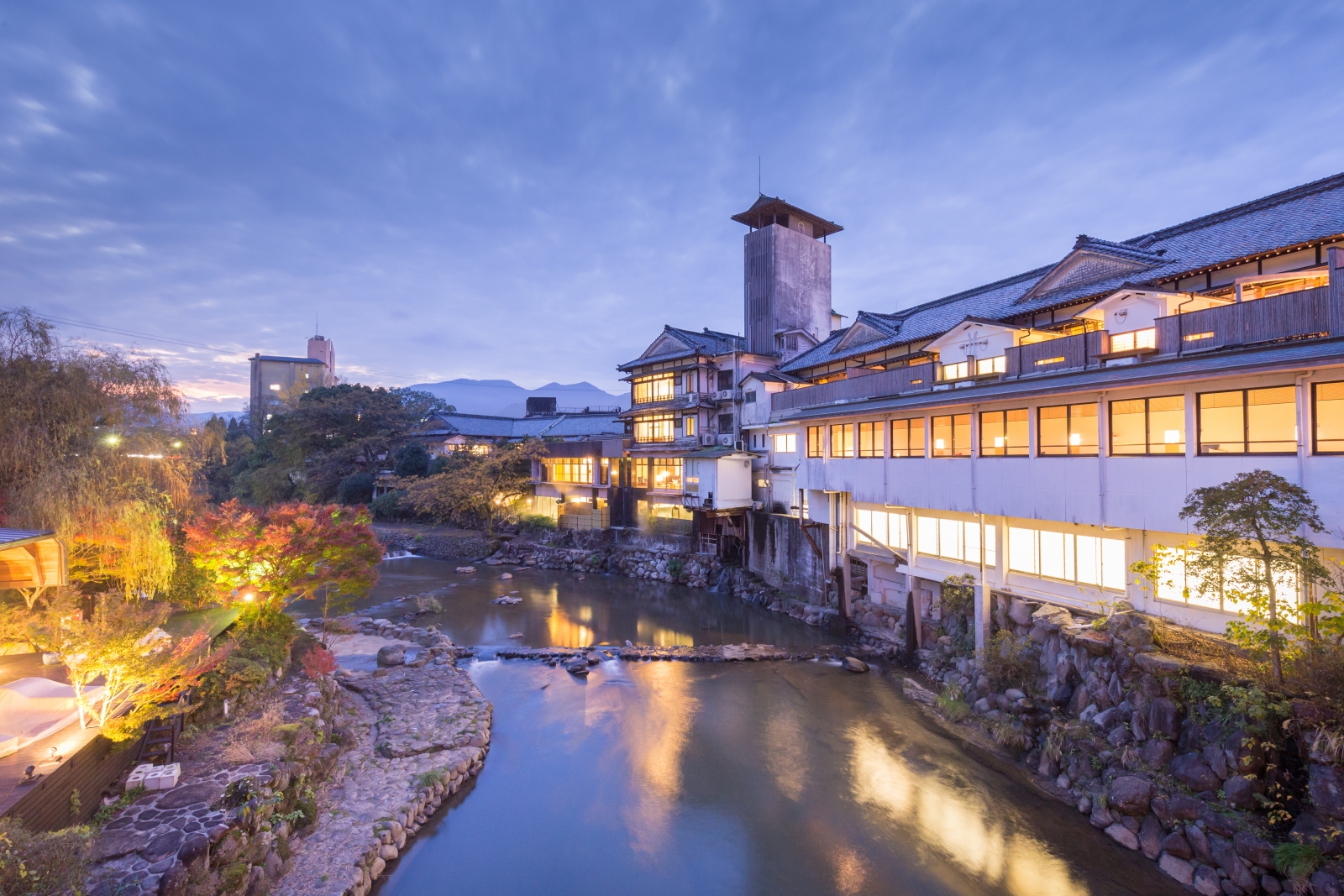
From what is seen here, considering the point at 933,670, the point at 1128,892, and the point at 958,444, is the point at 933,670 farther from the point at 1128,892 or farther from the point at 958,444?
the point at 1128,892

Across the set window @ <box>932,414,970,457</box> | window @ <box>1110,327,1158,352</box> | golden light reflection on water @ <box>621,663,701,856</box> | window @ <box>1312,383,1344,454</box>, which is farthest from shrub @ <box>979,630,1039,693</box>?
golden light reflection on water @ <box>621,663,701,856</box>

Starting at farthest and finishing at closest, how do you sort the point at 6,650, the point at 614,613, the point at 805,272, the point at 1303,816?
the point at 805,272 → the point at 614,613 → the point at 6,650 → the point at 1303,816

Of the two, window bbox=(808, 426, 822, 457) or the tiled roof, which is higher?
the tiled roof

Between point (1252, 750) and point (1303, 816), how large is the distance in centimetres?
93

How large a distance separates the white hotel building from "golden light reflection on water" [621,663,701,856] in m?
8.61

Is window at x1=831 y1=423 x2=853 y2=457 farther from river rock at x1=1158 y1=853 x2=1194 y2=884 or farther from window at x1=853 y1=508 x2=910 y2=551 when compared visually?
river rock at x1=1158 y1=853 x2=1194 y2=884

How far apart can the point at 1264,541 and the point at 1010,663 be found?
6.91m

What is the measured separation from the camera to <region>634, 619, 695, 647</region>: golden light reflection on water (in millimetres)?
22984

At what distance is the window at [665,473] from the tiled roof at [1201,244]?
15869 millimetres

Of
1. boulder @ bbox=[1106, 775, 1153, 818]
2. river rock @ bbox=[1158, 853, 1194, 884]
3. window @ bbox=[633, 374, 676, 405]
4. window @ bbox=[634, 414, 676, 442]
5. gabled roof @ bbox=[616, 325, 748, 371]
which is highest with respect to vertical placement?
gabled roof @ bbox=[616, 325, 748, 371]

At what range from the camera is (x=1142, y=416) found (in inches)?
504

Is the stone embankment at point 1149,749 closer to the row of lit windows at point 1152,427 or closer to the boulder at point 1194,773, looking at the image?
the boulder at point 1194,773

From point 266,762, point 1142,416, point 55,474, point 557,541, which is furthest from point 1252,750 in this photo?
point 557,541

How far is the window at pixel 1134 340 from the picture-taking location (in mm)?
13477
